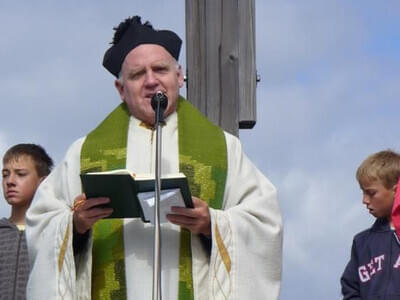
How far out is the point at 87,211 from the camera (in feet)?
21.4

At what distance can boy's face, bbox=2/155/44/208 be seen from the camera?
8.07 metres

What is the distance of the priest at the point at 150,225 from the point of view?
21.8 ft

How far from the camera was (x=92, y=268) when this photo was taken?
22.4ft

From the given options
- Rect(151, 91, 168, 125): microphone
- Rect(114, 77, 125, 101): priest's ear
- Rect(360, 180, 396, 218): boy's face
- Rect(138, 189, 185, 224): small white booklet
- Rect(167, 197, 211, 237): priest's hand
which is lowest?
Rect(167, 197, 211, 237): priest's hand

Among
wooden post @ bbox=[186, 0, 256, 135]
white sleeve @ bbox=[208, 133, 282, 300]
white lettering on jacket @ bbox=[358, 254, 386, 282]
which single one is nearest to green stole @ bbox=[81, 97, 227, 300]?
white sleeve @ bbox=[208, 133, 282, 300]

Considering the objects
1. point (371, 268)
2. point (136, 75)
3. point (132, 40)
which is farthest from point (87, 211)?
point (371, 268)

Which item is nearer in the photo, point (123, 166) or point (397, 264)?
point (123, 166)

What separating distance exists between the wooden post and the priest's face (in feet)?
1.95

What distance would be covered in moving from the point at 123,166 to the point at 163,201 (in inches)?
27.7

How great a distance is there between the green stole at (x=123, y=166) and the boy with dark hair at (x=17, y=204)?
3.22 feet

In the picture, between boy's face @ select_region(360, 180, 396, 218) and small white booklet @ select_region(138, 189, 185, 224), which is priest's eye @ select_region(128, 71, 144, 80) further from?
boy's face @ select_region(360, 180, 396, 218)

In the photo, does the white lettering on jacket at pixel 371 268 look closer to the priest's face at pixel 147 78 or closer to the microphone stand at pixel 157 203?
the priest's face at pixel 147 78

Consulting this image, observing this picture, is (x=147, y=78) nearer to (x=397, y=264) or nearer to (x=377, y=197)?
(x=377, y=197)

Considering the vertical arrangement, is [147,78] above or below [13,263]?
above
